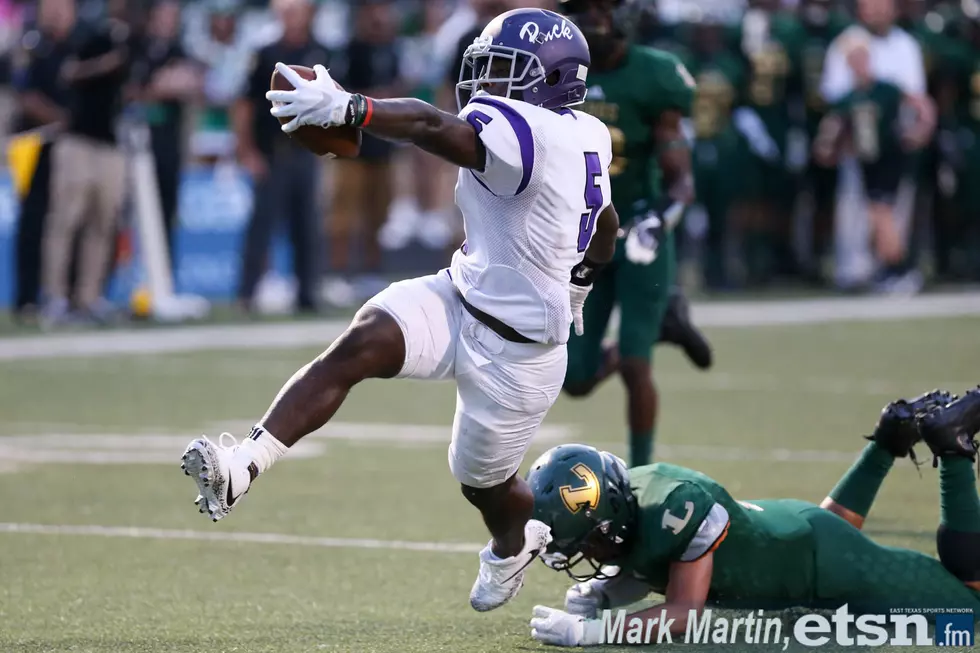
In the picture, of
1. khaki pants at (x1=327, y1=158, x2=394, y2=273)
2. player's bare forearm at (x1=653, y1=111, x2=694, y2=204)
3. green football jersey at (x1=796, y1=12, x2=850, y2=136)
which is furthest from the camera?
khaki pants at (x1=327, y1=158, x2=394, y2=273)

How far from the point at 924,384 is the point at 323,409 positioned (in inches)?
256

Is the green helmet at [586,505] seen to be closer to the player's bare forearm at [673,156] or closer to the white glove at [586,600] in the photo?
the white glove at [586,600]

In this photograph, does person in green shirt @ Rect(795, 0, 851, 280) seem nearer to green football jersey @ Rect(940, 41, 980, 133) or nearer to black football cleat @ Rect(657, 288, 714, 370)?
green football jersey @ Rect(940, 41, 980, 133)

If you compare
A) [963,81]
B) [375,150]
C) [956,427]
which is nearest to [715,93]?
[963,81]

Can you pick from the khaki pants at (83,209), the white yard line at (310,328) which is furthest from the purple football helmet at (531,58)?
the khaki pants at (83,209)

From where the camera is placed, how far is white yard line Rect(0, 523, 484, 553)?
20.9 feet

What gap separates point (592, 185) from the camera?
5.04 m

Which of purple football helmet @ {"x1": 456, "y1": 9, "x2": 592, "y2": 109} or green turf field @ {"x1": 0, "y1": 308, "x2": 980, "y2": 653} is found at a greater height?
purple football helmet @ {"x1": 456, "y1": 9, "x2": 592, "y2": 109}

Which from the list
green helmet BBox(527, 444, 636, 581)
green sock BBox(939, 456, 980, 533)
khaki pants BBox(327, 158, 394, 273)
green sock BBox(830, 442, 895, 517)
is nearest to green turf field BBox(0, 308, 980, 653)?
green helmet BBox(527, 444, 636, 581)

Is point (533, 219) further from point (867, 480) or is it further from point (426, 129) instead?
point (867, 480)

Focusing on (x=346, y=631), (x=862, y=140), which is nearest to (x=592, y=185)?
(x=346, y=631)

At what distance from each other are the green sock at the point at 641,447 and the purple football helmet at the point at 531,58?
2.36m

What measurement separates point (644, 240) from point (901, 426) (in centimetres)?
179

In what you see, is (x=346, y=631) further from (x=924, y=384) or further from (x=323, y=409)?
(x=924, y=384)
